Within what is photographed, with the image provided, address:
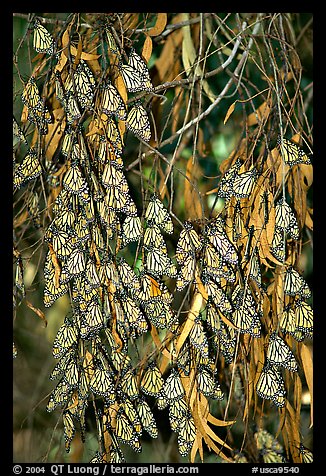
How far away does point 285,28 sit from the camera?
1106 millimetres

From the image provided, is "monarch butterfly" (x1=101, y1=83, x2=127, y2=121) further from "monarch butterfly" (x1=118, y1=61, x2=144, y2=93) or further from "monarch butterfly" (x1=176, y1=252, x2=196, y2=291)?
"monarch butterfly" (x1=176, y1=252, x2=196, y2=291)

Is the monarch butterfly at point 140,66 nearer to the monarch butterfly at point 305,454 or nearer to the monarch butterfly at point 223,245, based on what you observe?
the monarch butterfly at point 223,245

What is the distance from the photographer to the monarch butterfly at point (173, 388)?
86cm

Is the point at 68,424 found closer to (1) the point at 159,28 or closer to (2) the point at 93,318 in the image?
(2) the point at 93,318

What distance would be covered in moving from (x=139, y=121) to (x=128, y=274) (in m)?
0.21

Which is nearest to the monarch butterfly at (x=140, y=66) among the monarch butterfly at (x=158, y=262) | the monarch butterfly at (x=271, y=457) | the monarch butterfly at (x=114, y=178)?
the monarch butterfly at (x=114, y=178)

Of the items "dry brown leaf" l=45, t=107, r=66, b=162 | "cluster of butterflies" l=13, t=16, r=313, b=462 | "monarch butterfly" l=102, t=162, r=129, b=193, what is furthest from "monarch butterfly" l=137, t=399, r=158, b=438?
"dry brown leaf" l=45, t=107, r=66, b=162

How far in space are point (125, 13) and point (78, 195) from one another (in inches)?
13.7

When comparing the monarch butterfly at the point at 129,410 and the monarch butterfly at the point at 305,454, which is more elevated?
the monarch butterfly at the point at 129,410

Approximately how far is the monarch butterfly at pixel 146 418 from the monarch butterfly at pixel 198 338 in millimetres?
128

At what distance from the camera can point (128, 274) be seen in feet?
2.81

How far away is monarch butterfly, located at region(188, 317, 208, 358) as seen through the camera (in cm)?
85

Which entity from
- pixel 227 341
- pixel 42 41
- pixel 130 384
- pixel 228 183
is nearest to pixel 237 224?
pixel 228 183

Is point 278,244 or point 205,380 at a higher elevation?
point 278,244
